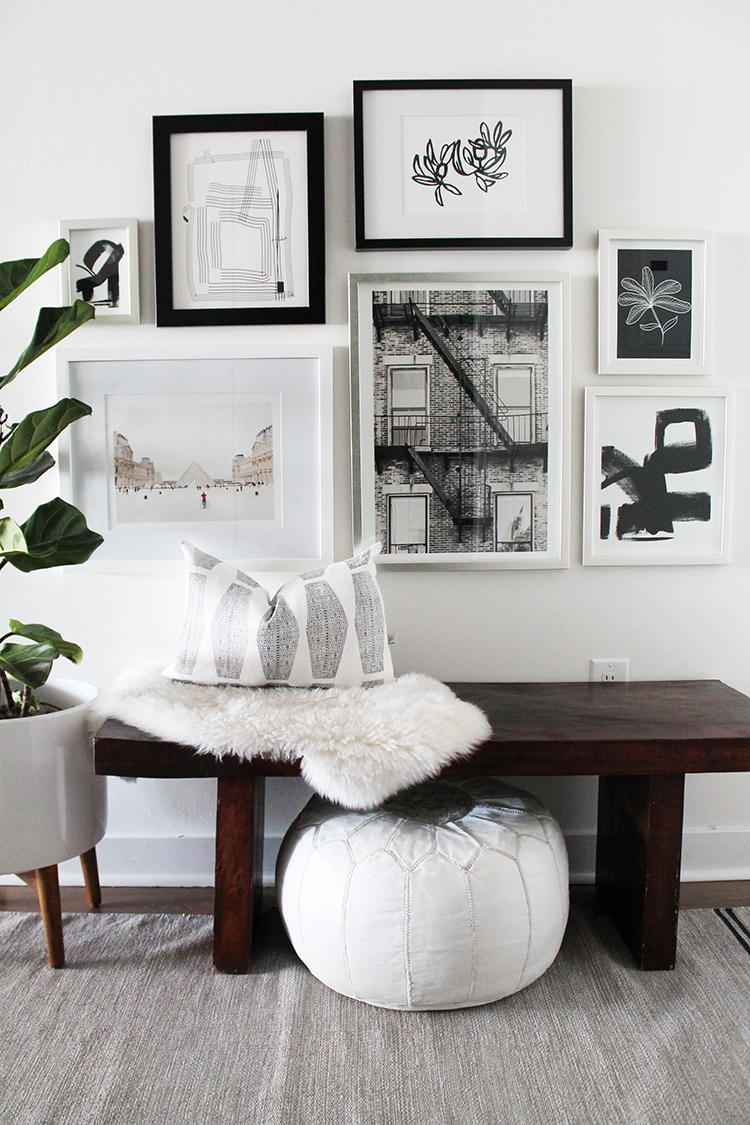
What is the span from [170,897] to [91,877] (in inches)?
7.8

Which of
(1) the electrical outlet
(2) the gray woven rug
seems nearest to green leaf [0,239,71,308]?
(2) the gray woven rug

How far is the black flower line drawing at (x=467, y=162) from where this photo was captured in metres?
1.68

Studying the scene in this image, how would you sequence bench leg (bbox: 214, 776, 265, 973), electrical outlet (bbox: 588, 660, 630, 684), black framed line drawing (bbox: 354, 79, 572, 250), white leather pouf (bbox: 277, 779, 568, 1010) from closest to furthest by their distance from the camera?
1. white leather pouf (bbox: 277, 779, 568, 1010)
2. bench leg (bbox: 214, 776, 265, 973)
3. black framed line drawing (bbox: 354, 79, 572, 250)
4. electrical outlet (bbox: 588, 660, 630, 684)

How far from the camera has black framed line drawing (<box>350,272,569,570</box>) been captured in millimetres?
1717

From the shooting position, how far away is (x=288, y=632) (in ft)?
4.86

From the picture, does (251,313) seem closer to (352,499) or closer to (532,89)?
(352,499)

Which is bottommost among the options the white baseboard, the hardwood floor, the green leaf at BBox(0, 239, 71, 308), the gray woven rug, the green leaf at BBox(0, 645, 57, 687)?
the hardwood floor

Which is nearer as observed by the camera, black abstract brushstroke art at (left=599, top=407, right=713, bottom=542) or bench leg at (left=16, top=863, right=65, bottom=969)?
bench leg at (left=16, top=863, right=65, bottom=969)

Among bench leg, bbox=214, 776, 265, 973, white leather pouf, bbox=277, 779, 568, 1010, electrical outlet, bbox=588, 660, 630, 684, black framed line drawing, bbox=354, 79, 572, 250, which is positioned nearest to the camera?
white leather pouf, bbox=277, 779, 568, 1010

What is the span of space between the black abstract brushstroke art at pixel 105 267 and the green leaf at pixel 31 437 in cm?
37

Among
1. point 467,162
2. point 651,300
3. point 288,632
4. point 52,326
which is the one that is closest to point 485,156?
point 467,162

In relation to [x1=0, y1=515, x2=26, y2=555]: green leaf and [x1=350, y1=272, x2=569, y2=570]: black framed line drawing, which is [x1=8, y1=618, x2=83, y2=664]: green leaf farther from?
[x1=350, y1=272, x2=569, y2=570]: black framed line drawing

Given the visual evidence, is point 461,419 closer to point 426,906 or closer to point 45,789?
point 426,906

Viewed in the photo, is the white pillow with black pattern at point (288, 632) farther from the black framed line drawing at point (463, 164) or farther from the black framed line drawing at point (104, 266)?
the black framed line drawing at point (463, 164)
